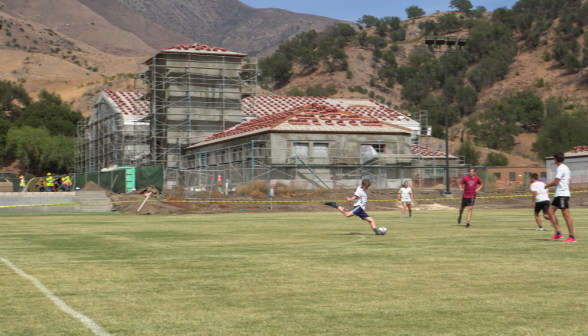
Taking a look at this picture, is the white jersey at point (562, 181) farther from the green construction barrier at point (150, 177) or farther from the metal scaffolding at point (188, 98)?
the metal scaffolding at point (188, 98)

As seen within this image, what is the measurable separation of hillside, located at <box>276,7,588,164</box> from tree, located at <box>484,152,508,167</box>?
20.4m

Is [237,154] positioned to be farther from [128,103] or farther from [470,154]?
[470,154]

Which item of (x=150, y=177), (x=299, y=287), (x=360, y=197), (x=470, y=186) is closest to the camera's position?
(x=299, y=287)

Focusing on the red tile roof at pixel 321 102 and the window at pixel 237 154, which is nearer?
the window at pixel 237 154

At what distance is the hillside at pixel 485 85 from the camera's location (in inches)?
4560

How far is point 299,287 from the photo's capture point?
8633 millimetres

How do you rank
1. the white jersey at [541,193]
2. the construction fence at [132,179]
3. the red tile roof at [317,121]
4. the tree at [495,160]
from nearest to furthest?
the white jersey at [541,193]
the construction fence at [132,179]
the red tile roof at [317,121]
the tree at [495,160]

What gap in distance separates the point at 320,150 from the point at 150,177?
489 inches

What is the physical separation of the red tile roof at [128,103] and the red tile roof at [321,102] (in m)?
10.1

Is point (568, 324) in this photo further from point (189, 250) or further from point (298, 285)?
point (189, 250)

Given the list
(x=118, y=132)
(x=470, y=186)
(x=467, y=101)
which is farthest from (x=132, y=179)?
(x=467, y=101)

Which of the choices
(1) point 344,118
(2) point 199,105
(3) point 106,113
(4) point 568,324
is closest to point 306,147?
(1) point 344,118

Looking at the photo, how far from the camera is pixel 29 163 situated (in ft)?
291

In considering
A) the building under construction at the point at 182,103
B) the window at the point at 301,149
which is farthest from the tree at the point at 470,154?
the window at the point at 301,149
